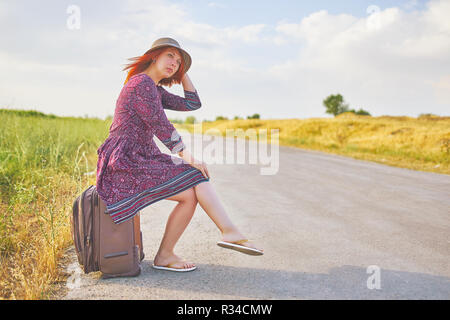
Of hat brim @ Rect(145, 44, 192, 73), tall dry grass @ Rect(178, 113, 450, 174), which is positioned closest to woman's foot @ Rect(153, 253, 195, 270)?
hat brim @ Rect(145, 44, 192, 73)

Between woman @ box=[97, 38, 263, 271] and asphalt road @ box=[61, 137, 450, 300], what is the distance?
0.33 meters

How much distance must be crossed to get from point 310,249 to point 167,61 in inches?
87.1

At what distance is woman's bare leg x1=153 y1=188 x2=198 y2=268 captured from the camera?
10.2 ft

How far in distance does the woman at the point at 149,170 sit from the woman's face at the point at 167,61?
62mm

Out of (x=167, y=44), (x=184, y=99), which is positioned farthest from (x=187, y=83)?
(x=167, y=44)

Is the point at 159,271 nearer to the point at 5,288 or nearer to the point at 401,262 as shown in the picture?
the point at 5,288

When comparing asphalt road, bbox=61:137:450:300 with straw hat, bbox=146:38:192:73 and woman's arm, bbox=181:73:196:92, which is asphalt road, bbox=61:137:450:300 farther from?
straw hat, bbox=146:38:192:73

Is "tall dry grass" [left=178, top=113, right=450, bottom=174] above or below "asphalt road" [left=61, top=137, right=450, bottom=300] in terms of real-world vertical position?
above

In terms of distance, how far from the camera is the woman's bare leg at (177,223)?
311cm

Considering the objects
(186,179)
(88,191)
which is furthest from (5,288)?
(186,179)

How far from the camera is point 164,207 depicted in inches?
225

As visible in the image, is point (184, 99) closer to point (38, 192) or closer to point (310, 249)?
point (310, 249)

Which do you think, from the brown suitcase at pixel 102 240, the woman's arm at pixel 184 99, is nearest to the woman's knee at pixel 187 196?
the brown suitcase at pixel 102 240
